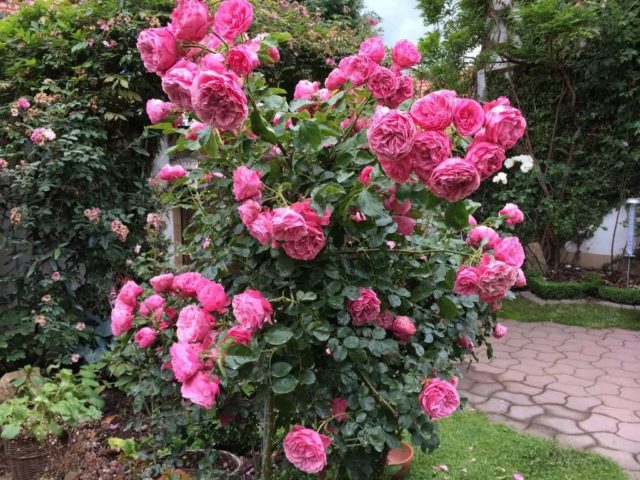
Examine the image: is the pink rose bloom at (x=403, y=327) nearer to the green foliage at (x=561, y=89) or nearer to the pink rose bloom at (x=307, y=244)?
the pink rose bloom at (x=307, y=244)

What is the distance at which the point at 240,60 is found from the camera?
3.40ft

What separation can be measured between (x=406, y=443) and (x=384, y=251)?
4.75ft

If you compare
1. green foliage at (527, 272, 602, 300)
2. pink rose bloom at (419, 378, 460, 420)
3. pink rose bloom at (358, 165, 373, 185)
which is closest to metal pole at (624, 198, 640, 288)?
green foliage at (527, 272, 602, 300)

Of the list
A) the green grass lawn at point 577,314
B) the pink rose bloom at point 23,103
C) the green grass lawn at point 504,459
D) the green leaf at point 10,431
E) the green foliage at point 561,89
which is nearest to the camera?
the green leaf at point 10,431

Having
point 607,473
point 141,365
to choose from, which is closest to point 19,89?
point 141,365

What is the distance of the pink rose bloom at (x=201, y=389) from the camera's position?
41.1 inches

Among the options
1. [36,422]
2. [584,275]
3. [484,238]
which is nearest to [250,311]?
[484,238]

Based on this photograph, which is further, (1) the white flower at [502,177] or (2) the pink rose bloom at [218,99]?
(1) the white flower at [502,177]

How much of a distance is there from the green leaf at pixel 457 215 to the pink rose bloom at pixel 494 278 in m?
0.17

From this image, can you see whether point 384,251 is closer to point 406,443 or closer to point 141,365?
point 141,365

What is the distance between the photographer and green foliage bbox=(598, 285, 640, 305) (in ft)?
17.1

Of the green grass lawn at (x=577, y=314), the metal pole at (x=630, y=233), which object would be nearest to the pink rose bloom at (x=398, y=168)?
the green grass lawn at (x=577, y=314)

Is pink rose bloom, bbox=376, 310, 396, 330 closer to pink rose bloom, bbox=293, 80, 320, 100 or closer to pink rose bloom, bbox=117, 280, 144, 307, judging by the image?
pink rose bloom, bbox=293, 80, 320, 100

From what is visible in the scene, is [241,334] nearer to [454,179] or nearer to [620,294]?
[454,179]
